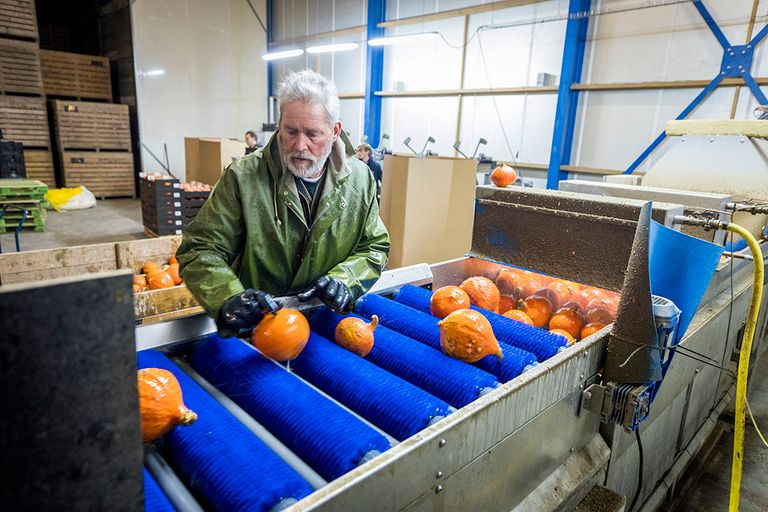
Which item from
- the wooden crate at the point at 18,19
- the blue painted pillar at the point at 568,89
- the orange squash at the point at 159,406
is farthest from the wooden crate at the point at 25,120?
the orange squash at the point at 159,406

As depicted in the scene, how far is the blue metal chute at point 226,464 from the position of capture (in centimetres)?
91

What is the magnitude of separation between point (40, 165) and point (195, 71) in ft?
15.2

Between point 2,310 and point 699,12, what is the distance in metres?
8.68

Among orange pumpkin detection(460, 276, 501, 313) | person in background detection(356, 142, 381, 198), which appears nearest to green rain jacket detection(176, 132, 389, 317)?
orange pumpkin detection(460, 276, 501, 313)

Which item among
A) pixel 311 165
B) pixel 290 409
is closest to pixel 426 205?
pixel 311 165

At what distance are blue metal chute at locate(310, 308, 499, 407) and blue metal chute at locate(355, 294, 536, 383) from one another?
0.28 feet

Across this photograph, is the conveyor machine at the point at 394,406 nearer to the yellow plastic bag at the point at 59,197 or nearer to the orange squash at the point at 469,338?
the orange squash at the point at 469,338

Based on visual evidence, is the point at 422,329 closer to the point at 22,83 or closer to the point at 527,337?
the point at 527,337

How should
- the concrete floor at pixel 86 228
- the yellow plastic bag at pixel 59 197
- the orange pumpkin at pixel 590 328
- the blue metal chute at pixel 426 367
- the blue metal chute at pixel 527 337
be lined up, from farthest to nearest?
the yellow plastic bag at pixel 59 197 < the concrete floor at pixel 86 228 < the orange pumpkin at pixel 590 328 < the blue metal chute at pixel 527 337 < the blue metal chute at pixel 426 367

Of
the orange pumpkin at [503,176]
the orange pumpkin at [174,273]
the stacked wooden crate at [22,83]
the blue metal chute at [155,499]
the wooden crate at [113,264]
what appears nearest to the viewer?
the blue metal chute at [155,499]

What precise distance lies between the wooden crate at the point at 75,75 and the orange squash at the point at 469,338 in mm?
12912

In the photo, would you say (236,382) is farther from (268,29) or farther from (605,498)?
(268,29)

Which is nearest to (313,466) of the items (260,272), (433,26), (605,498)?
(260,272)

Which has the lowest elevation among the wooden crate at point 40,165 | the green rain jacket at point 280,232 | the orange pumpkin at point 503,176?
the wooden crate at point 40,165
